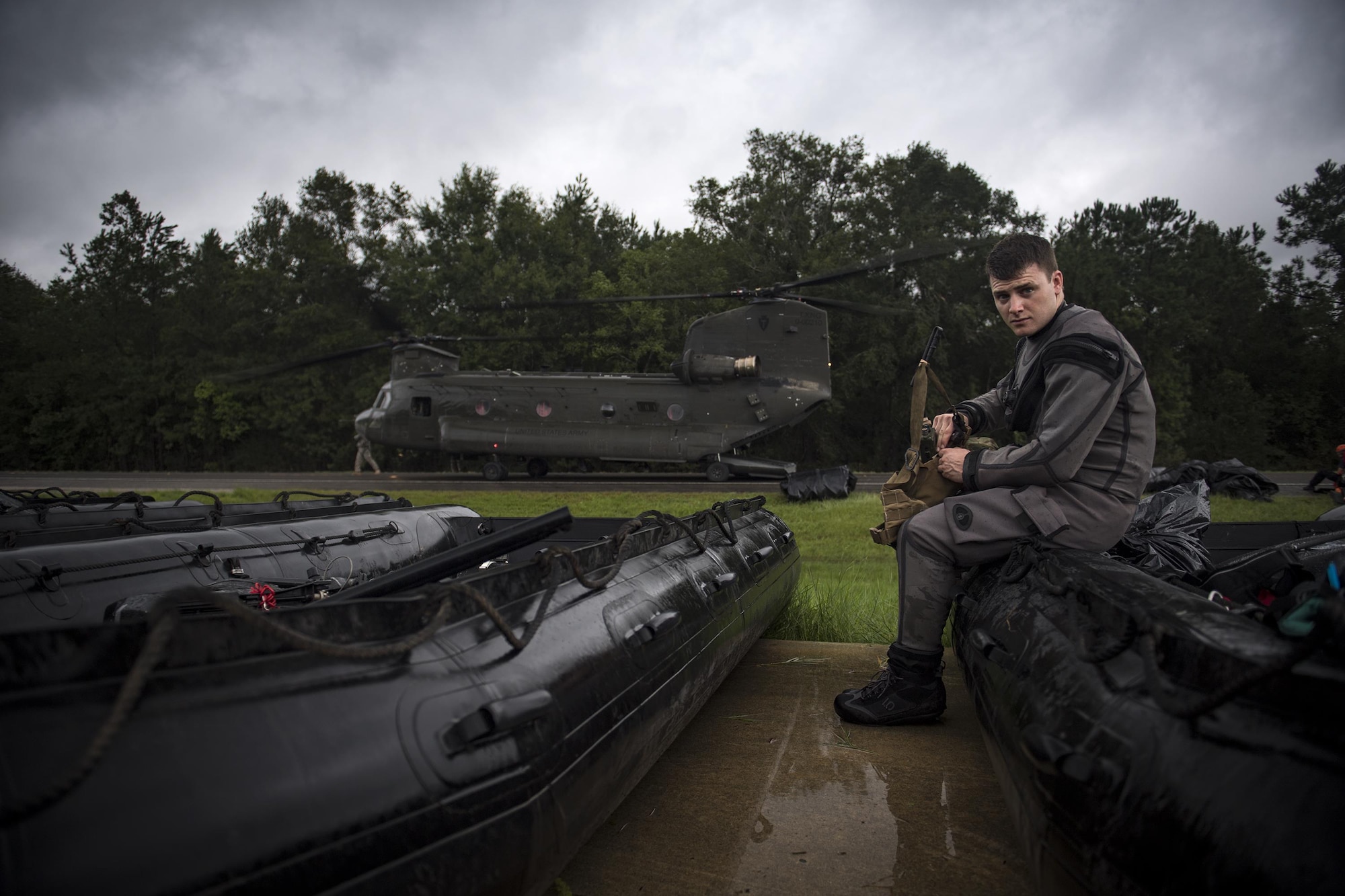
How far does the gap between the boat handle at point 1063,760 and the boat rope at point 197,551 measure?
3519 mm

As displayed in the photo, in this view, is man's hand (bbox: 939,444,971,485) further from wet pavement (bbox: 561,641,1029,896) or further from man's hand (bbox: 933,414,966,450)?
wet pavement (bbox: 561,641,1029,896)

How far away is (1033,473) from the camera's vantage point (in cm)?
270

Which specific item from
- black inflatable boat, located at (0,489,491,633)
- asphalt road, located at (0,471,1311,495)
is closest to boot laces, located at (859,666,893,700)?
black inflatable boat, located at (0,489,491,633)

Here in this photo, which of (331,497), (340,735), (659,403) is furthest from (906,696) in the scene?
(659,403)

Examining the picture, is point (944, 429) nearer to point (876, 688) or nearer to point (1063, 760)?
point (876, 688)

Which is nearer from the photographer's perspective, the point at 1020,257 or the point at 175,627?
the point at 175,627

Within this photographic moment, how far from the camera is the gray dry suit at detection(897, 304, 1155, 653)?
8.62 feet

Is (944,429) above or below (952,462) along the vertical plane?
above

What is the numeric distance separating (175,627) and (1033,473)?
2.53 meters

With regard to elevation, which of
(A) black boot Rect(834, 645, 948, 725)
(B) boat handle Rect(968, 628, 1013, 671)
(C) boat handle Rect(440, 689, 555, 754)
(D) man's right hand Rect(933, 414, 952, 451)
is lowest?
(A) black boot Rect(834, 645, 948, 725)

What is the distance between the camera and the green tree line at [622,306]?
30.0 m

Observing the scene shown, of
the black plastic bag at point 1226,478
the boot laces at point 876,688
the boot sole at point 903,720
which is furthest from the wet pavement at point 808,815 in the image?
the black plastic bag at point 1226,478

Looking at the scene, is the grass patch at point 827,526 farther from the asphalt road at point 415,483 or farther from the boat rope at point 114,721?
the boat rope at point 114,721

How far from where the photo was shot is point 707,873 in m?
2.09
